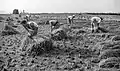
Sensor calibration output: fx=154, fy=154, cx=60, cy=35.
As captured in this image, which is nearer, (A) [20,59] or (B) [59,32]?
(A) [20,59]

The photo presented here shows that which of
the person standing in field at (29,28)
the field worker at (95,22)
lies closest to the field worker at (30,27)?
the person standing in field at (29,28)

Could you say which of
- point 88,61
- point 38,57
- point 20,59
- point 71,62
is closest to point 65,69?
point 71,62

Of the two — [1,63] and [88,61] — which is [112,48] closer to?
[88,61]

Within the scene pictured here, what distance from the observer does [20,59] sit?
7.95 metres

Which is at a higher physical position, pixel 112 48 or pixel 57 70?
pixel 112 48

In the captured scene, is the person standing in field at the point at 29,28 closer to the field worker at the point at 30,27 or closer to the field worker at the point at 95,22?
the field worker at the point at 30,27

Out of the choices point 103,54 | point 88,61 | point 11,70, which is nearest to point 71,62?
point 88,61

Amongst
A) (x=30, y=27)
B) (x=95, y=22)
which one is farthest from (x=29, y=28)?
(x=95, y=22)

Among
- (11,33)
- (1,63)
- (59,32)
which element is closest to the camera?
(1,63)

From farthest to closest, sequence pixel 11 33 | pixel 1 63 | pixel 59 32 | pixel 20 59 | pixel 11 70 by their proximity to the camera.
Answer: pixel 11 33 → pixel 59 32 → pixel 20 59 → pixel 1 63 → pixel 11 70

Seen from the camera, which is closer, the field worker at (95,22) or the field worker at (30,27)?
the field worker at (30,27)

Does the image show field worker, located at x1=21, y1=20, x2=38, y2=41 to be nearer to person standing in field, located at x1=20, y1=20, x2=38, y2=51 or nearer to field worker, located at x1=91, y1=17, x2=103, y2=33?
person standing in field, located at x1=20, y1=20, x2=38, y2=51

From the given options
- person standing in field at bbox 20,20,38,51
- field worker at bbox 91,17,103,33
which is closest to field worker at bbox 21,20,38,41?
person standing in field at bbox 20,20,38,51

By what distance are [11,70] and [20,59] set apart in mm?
1543
